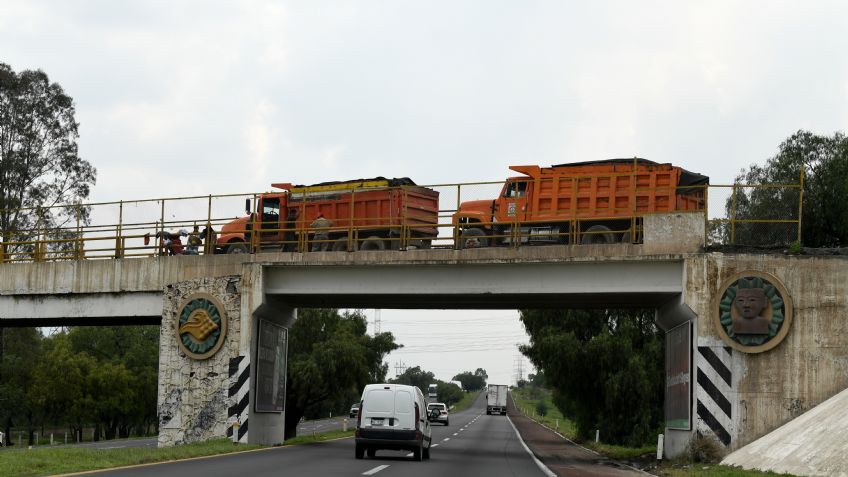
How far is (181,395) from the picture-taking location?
28109mm

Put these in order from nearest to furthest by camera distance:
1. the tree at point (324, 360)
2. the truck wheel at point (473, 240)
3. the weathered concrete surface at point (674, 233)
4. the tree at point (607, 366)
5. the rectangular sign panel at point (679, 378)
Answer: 1. the rectangular sign panel at point (679, 378)
2. the weathered concrete surface at point (674, 233)
3. the truck wheel at point (473, 240)
4. the tree at point (607, 366)
5. the tree at point (324, 360)

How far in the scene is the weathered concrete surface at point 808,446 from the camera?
17234 mm

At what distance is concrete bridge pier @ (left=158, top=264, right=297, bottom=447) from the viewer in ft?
90.7

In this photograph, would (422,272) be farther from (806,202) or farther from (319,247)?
(806,202)

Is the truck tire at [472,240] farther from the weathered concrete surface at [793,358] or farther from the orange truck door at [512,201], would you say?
the weathered concrete surface at [793,358]

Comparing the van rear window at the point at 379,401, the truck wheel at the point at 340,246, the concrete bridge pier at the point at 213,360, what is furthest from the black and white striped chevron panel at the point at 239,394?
A: the van rear window at the point at 379,401

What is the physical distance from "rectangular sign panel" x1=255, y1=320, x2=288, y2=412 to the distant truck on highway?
3082 inches

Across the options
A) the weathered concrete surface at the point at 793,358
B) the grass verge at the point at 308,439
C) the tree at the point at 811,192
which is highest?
the tree at the point at 811,192

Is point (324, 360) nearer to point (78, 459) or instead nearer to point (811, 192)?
point (811, 192)

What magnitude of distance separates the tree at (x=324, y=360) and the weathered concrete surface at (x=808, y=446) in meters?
34.1

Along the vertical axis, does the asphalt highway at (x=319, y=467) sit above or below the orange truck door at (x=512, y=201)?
below

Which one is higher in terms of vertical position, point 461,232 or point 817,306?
point 461,232

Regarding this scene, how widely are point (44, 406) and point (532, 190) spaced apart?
2125 inches

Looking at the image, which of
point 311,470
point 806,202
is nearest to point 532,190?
point 311,470
